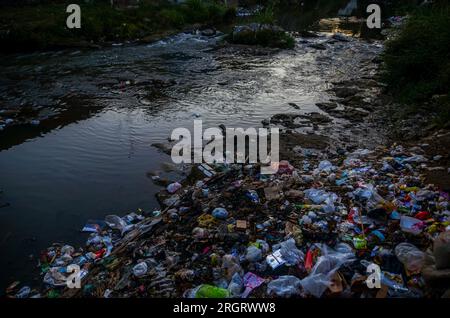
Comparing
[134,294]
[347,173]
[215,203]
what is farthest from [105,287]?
[347,173]

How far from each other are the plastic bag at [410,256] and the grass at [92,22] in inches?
514

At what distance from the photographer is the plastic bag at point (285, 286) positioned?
2.62 m

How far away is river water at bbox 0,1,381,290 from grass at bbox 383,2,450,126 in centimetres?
154

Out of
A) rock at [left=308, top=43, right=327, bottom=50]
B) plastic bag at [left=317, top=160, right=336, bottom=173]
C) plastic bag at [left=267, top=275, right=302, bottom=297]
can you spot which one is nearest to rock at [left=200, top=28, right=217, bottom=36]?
rock at [left=308, top=43, right=327, bottom=50]

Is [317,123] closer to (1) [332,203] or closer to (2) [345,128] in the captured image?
(2) [345,128]

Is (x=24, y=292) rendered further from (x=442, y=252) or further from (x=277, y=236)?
(x=442, y=252)

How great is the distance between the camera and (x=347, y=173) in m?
4.37

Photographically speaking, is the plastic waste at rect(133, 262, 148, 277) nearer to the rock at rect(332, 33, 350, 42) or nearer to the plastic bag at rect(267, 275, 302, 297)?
the plastic bag at rect(267, 275, 302, 297)

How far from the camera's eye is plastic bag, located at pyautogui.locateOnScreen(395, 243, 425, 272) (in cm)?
269

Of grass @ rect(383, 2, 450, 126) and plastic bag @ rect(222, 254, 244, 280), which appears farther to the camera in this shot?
grass @ rect(383, 2, 450, 126)

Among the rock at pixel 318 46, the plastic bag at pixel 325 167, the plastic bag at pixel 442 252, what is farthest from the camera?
the rock at pixel 318 46

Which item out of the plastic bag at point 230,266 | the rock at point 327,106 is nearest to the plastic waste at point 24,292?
the plastic bag at point 230,266

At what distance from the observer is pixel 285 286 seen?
269cm

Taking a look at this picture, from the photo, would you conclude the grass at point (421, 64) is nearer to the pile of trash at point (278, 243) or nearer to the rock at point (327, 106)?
the rock at point (327, 106)
